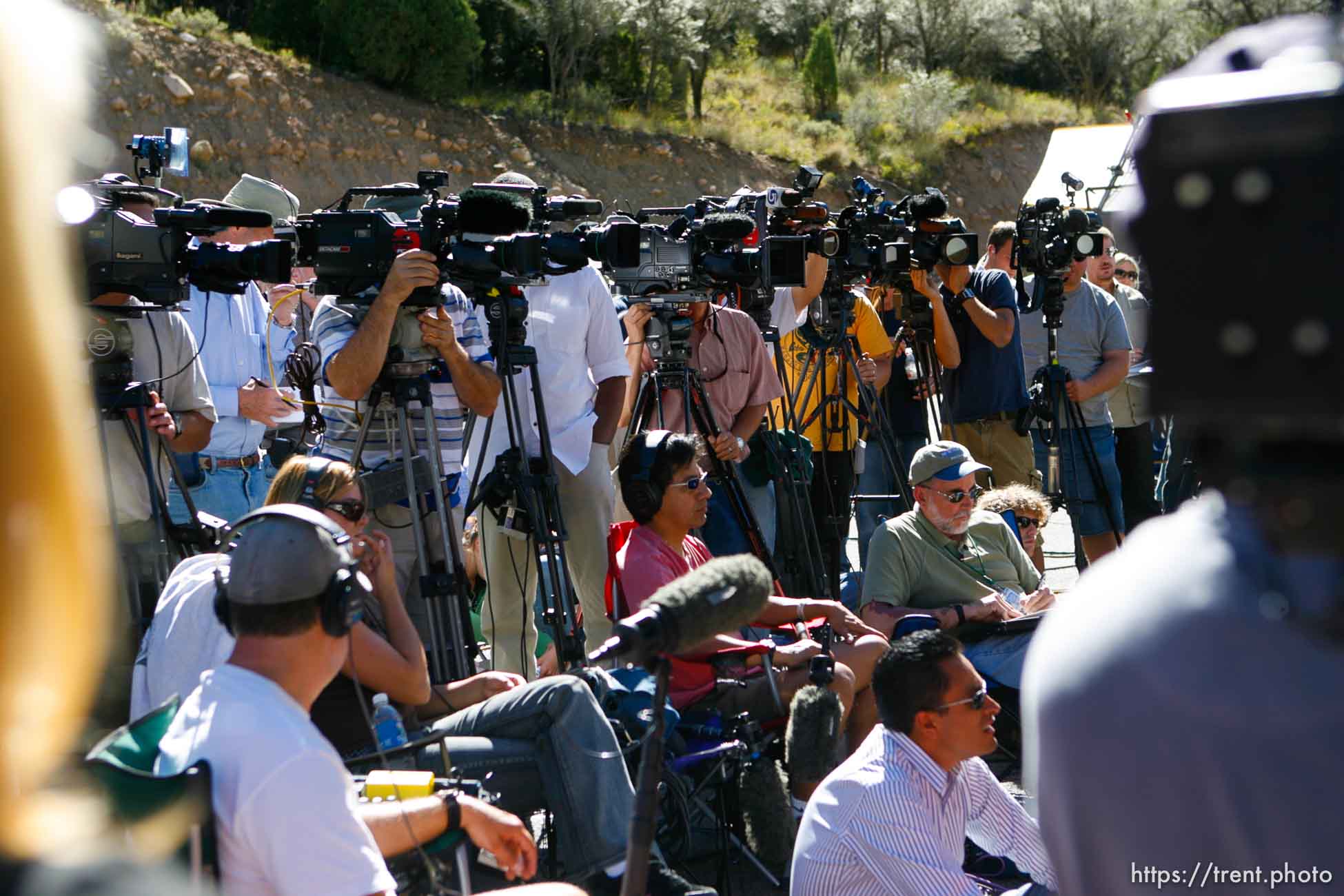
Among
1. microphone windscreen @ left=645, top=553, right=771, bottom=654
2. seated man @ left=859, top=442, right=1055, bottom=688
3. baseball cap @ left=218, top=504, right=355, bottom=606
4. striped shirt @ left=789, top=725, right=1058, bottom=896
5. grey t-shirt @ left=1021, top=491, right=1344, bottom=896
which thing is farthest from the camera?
seated man @ left=859, top=442, right=1055, bottom=688

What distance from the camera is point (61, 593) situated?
2.81 ft

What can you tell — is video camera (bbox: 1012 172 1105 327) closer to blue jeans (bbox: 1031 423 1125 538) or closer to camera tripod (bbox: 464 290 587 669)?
blue jeans (bbox: 1031 423 1125 538)

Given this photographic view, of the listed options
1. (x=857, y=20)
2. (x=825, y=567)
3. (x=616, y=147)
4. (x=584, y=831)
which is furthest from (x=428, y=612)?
(x=857, y=20)

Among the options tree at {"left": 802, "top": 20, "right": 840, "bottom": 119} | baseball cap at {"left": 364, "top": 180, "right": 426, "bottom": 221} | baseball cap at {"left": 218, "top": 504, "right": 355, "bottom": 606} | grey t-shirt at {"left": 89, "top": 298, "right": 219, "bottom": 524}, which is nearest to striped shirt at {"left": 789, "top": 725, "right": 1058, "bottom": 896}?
baseball cap at {"left": 218, "top": 504, "right": 355, "bottom": 606}

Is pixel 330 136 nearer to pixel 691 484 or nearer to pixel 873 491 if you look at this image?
pixel 873 491

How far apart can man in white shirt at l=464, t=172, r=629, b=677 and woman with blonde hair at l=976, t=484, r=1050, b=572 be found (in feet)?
5.35

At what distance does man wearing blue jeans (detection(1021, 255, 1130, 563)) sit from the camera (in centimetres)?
685

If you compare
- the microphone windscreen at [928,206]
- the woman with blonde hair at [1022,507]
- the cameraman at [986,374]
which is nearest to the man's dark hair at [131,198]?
the woman with blonde hair at [1022,507]

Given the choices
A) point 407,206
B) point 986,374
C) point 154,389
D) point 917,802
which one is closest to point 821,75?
point 986,374

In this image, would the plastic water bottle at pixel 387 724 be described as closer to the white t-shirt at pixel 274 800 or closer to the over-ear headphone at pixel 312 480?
the over-ear headphone at pixel 312 480

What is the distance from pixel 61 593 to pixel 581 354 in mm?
4656

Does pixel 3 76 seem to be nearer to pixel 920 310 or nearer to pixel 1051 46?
pixel 920 310

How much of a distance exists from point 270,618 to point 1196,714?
1.78 m

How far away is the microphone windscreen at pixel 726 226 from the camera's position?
210 inches
